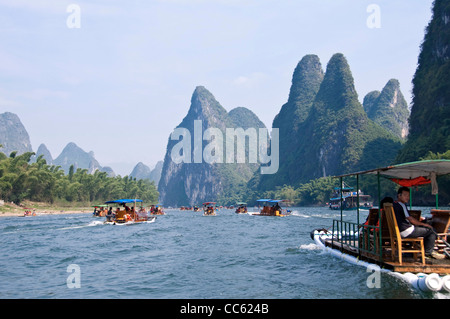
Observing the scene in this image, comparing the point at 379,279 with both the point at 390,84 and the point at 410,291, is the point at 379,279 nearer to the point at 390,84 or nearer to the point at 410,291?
the point at 410,291

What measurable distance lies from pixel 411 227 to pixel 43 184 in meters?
72.0

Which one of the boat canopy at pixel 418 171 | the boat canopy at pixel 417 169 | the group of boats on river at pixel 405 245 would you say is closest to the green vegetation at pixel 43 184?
the group of boats on river at pixel 405 245

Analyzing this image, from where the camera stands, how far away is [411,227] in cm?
951

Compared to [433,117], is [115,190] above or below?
below

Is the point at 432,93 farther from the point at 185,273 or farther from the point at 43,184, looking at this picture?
the point at 185,273

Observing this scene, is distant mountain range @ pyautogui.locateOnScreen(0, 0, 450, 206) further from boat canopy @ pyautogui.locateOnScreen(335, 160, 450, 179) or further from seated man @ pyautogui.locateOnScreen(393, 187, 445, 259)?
seated man @ pyautogui.locateOnScreen(393, 187, 445, 259)

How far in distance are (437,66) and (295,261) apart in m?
83.2

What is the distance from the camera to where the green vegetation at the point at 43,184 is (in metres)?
63.5

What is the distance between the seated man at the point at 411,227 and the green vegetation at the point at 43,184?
60878mm

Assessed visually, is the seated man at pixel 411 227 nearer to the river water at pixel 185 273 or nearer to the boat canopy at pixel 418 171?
Answer: the boat canopy at pixel 418 171

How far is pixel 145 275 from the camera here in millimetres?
11680

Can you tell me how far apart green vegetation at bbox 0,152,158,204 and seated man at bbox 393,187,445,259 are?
6088 centimetres

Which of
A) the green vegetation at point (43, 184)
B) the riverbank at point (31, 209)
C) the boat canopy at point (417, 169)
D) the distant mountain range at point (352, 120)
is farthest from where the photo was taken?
the distant mountain range at point (352, 120)
